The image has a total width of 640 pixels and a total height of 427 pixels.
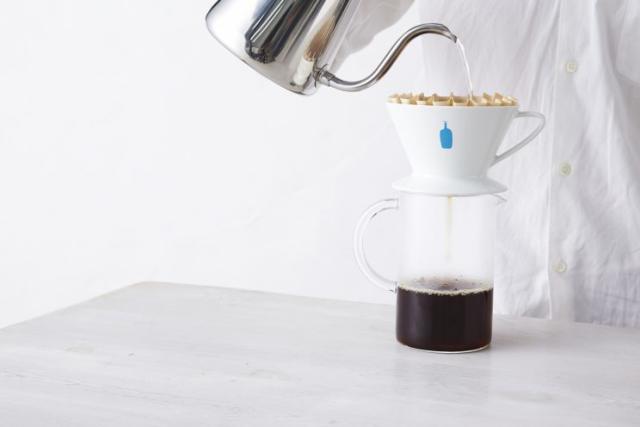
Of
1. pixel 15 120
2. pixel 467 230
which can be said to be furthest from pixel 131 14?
pixel 467 230

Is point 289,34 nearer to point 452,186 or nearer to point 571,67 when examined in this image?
point 452,186

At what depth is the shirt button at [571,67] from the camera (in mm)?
1269

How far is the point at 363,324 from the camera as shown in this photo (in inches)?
42.6

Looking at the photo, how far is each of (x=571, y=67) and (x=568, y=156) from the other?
11 cm

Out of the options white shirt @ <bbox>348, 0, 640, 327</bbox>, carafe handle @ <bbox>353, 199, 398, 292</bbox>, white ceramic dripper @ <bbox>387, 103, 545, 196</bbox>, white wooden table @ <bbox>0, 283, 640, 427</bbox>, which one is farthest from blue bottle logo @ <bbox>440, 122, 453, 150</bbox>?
white shirt @ <bbox>348, 0, 640, 327</bbox>

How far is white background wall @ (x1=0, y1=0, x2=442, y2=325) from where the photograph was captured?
1.99m

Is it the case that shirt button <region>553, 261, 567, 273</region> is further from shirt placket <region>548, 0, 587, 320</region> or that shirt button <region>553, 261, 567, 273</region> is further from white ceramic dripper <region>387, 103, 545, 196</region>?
white ceramic dripper <region>387, 103, 545, 196</region>

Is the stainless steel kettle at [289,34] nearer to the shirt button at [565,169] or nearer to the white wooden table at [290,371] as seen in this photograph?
the white wooden table at [290,371]

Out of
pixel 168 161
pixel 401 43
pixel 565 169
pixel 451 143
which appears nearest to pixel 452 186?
pixel 451 143

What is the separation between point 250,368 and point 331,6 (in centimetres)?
36

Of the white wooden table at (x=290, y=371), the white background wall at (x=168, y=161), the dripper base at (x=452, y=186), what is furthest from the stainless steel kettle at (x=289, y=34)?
the white background wall at (x=168, y=161)

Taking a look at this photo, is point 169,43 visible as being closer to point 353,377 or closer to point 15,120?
point 15,120

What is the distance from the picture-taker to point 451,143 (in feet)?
3.08

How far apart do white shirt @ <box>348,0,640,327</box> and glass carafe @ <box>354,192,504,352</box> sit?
0.96 feet
